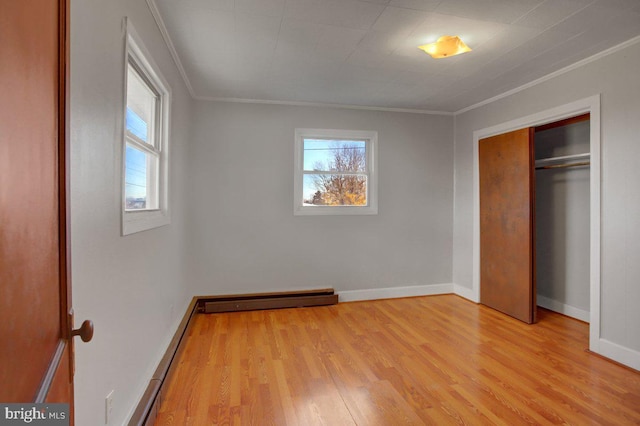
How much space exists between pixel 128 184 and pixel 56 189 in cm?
141

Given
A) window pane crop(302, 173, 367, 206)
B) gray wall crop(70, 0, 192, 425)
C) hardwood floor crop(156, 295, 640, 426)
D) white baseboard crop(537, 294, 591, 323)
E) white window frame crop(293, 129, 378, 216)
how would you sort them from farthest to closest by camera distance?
window pane crop(302, 173, 367, 206) < white window frame crop(293, 129, 378, 216) < white baseboard crop(537, 294, 591, 323) < hardwood floor crop(156, 295, 640, 426) < gray wall crop(70, 0, 192, 425)

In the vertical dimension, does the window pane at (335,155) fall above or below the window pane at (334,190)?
above

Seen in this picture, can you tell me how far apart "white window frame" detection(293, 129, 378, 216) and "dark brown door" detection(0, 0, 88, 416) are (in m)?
3.31

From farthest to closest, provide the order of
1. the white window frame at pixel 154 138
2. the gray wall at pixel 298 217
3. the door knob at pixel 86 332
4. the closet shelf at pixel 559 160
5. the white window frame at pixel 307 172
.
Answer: the white window frame at pixel 307 172
the gray wall at pixel 298 217
the closet shelf at pixel 559 160
the white window frame at pixel 154 138
the door knob at pixel 86 332

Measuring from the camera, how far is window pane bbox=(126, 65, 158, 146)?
78.3 inches

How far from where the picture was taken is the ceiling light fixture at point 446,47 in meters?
2.37

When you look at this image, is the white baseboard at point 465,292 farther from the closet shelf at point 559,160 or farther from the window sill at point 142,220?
the window sill at point 142,220

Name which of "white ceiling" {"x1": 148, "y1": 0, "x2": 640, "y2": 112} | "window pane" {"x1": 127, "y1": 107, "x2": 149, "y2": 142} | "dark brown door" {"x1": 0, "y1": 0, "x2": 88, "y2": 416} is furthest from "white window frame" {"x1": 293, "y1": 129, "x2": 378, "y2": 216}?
"dark brown door" {"x1": 0, "y1": 0, "x2": 88, "y2": 416}

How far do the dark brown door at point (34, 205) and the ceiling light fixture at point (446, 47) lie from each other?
92.8 inches

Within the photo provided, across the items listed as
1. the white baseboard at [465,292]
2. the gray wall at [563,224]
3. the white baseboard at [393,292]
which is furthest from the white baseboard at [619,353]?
the white baseboard at [393,292]

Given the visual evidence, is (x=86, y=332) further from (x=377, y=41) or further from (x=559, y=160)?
(x=559, y=160)

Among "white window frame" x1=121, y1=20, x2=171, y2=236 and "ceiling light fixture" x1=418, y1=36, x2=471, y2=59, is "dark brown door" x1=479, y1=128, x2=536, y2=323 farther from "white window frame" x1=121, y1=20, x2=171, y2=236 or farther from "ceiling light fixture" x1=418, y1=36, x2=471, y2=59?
"white window frame" x1=121, y1=20, x2=171, y2=236

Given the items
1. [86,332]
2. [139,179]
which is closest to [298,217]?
[139,179]

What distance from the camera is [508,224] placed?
11.8 feet
